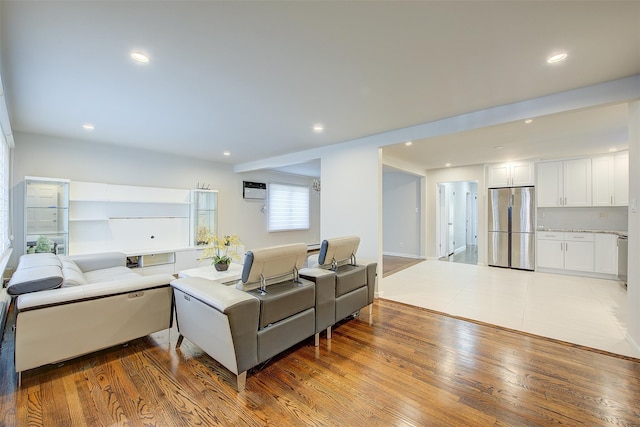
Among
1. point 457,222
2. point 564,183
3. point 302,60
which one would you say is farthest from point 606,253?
point 302,60

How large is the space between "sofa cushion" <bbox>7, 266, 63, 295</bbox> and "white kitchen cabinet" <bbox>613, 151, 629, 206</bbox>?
26.9ft

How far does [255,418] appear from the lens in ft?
5.39

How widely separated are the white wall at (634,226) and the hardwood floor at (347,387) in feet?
1.38

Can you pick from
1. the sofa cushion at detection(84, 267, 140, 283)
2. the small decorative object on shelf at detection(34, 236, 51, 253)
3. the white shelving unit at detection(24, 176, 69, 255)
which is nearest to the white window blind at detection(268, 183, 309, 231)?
the sofa cushion at detection(84, 267, 140, 283)

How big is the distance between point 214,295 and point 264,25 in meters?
1.86

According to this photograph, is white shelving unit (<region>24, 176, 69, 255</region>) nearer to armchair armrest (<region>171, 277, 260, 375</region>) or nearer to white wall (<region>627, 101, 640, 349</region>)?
armchair armrest (<region>171, 277, 260, 375</region>)

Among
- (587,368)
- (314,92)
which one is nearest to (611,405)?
(587,368)

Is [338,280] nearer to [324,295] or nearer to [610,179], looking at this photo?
[324,295]

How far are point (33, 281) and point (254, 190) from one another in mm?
5090

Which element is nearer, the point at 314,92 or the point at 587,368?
the point at 587,368

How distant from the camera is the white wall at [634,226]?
2367 mm

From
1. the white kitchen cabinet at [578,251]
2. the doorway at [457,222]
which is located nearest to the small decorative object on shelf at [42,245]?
the doorway at [457,222]

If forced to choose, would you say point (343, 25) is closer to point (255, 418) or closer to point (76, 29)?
point (76, 29)

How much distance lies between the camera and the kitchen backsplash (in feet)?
17.2
